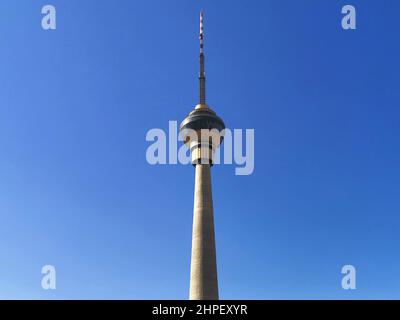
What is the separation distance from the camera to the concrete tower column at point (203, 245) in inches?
2579

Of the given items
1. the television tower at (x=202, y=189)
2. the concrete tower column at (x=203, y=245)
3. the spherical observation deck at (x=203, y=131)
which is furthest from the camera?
the spherical observation deck at (x=203, y=131)

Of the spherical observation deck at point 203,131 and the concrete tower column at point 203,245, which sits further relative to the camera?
the spherical observation deck at point 203,131

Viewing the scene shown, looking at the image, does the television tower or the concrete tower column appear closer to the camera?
the concrete tower column

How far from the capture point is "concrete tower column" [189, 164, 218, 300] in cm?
6550

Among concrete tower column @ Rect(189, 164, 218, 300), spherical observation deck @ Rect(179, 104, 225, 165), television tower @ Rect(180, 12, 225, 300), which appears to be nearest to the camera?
concrete tower column @ Rect(189, 164, 218, 300)

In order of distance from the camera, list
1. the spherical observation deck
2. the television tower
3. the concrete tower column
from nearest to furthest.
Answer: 1. the concrete tower column
2. the television tower
3. the spherical observation deck

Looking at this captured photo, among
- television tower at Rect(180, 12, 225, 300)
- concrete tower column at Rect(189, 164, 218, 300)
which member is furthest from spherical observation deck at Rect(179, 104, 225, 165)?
concrete tower column at Rect(189, 164, 218, 300)

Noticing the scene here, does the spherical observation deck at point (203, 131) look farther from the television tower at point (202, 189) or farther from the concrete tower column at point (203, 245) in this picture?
the concrete tower column at point (203, 245)

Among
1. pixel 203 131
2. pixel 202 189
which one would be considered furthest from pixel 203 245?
pixel 203 131

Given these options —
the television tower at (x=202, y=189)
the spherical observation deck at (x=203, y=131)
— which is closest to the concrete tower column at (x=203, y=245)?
the television tower at (x=202, y=189)

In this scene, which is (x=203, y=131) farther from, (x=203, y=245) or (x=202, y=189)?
(x=203, y=245)

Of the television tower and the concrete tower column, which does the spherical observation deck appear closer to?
the television tower
